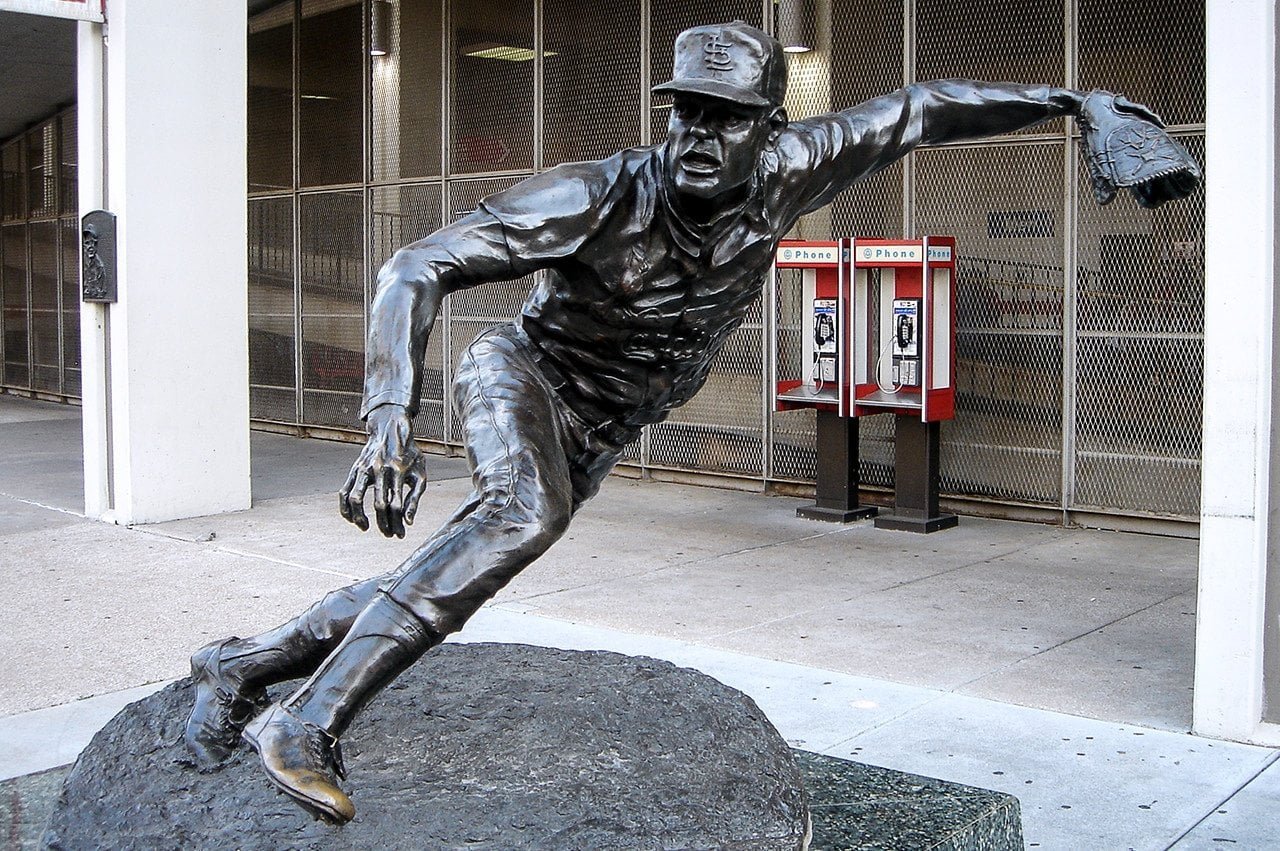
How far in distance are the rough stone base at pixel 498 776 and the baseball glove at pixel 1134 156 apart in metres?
1.78

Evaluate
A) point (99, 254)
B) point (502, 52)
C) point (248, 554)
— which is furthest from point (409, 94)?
point (248, 554)

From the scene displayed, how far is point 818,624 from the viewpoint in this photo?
22.3 feet

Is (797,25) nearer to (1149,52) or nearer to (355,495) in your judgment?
(1149,52)

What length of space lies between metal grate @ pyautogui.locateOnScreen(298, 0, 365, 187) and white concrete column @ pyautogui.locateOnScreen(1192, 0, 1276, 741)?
10.8m

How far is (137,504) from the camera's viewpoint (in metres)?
9.66

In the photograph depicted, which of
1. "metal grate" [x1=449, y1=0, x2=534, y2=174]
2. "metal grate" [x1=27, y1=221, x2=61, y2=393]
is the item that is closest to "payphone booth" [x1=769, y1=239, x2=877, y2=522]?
"metal grate" [x1=449, y1=0, x2=534, y2=174]

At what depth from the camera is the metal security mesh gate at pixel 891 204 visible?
9.08m

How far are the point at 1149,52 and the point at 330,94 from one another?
899 cm

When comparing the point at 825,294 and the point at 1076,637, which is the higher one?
the point at 825,294

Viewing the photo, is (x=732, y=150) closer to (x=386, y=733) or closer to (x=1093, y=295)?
(x=386, y=733)

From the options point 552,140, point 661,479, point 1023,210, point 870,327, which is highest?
point 552,140

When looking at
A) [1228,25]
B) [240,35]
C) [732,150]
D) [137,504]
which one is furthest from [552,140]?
[732,150]

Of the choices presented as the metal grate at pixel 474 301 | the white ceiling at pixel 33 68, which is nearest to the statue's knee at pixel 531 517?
the metal grate at pixel 474 301

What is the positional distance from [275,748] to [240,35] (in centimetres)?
Result: 829
